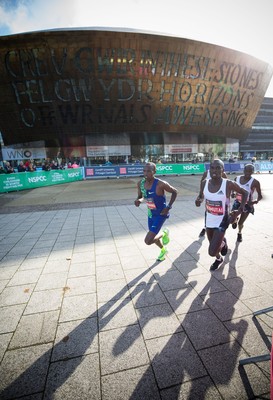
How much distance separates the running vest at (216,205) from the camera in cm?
392

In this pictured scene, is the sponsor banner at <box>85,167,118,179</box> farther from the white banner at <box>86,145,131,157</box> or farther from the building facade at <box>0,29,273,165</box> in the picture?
the white banner at <box>86,145,131,157</box>

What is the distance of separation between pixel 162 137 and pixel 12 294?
38475 mm

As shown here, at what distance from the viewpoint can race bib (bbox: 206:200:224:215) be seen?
3.95 m

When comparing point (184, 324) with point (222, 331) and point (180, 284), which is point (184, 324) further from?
point (180, 284)

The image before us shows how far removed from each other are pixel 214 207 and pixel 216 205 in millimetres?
60

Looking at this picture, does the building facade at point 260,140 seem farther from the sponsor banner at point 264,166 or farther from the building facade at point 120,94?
the sponsor banner at point 264,166

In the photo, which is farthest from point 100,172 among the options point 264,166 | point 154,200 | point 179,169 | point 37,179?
point 154,200

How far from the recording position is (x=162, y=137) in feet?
128

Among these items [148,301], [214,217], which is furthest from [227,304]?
[214,217]

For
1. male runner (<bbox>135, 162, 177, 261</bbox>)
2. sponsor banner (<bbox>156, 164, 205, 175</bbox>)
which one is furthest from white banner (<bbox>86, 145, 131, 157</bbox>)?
male runner (<bbox>135, 162, 177, 261</bbox>)

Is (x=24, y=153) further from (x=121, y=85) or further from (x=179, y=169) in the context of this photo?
(x=179, y=169)

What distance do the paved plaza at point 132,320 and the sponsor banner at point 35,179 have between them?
452 inches

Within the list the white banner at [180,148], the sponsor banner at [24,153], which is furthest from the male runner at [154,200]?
the sponsor banner at [24,153]

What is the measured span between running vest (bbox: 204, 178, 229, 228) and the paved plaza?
3.18ft
